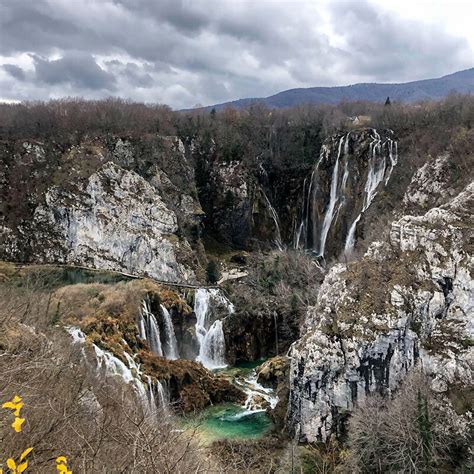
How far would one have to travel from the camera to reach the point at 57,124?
194ft

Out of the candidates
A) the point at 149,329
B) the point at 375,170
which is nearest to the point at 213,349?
the point at 149,329

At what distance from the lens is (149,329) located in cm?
3297

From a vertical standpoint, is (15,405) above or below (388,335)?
above

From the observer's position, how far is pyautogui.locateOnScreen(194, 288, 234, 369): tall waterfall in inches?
1367

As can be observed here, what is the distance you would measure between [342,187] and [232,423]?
34.4 metres

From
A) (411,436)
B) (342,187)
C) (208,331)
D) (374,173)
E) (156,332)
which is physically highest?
(374,173)

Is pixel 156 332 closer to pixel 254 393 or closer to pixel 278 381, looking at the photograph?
pixel 254 393

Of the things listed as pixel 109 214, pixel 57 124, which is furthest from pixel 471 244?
pixel 57 124

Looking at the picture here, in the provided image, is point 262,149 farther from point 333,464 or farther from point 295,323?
point 333,464

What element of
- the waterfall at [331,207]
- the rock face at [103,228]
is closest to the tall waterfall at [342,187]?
the waterfall at [331,207]

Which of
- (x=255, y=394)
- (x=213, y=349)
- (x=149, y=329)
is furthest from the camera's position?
(x=213, y=349)

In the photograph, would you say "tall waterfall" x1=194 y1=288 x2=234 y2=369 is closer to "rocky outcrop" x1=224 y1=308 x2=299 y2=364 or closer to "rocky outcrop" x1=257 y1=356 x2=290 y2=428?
"rocky outcrop" x1=224 y1=308 x2=299 y2=364

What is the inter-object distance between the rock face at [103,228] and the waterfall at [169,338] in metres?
14.9

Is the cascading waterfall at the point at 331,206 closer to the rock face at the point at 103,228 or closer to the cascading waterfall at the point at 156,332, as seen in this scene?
the rock face at the point at 103,228
